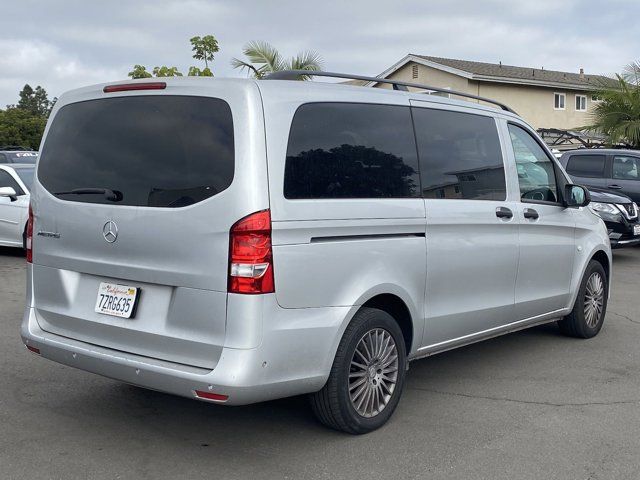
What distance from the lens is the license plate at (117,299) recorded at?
4.36 metres

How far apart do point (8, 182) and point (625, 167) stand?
10910mm

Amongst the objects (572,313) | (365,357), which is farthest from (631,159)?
(365,357)

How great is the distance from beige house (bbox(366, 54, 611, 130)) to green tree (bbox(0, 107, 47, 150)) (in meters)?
32.5

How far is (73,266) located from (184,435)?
3.86 ft

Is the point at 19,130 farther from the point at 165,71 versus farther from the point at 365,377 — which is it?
the point at 365,377

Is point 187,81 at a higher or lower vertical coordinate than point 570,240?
higher

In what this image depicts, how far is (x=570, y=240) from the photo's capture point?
6.79 meters

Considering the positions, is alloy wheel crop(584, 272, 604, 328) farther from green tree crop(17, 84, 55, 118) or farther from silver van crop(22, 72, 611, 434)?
green tree crop(17, 84, 55, 118)

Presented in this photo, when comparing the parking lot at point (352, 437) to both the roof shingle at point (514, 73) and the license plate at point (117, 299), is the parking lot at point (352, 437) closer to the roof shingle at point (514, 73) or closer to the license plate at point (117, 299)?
the license plate at point (117, 299)

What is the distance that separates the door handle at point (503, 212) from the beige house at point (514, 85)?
91.0 ft

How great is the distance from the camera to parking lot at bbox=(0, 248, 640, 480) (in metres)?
4.27

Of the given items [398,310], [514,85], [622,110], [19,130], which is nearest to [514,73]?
[514,85]

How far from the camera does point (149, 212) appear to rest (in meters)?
4.29

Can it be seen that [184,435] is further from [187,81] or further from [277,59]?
[277,59]
